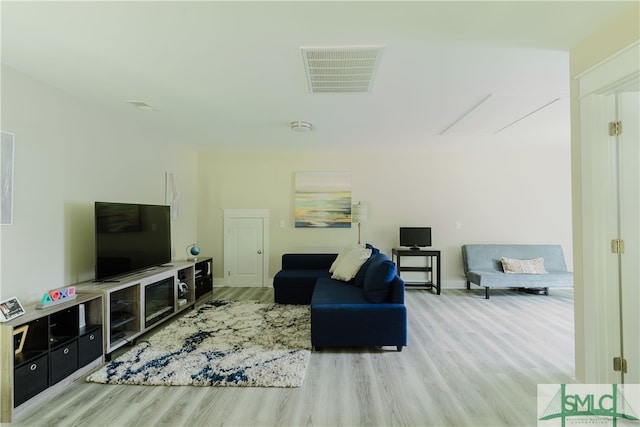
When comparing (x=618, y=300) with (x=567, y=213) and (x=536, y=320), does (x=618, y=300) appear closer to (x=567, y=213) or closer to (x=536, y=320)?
(x=536, y=320)

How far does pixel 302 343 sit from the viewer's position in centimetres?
297

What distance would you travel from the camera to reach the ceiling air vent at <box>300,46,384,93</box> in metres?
2.11

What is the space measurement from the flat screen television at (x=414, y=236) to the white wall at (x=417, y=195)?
248mm

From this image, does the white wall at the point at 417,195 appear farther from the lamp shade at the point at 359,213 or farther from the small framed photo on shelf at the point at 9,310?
the small framed photo on shelf at the point at 9,310

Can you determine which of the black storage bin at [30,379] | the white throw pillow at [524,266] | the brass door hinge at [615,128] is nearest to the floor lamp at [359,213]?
the white throw pillow at [524,266]

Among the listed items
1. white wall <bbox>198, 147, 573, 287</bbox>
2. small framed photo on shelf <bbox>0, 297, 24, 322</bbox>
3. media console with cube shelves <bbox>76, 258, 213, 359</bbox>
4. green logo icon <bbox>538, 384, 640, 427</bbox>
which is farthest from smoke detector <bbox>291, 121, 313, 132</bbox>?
green logo icon <bbox>538, 384, 640, 427</bbox>

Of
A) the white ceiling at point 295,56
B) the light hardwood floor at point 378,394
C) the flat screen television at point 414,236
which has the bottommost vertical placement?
the light hardwood floor at point 378,394

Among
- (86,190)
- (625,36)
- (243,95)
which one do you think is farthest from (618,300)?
(86,190)

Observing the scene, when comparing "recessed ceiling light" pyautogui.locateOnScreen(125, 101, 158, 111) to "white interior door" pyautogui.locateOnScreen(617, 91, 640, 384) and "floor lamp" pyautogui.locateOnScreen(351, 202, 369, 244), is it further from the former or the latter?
"white interior door" pyautogui.locateOnScreen(617, 91, 640, 384)

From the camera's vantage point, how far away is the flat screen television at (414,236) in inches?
206

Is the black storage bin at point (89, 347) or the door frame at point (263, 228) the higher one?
the door frame at point (263, 228)

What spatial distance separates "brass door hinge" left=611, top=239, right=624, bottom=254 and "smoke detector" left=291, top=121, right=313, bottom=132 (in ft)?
10.2

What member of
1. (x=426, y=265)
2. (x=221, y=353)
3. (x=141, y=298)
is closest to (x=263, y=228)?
(x=141, y=298)

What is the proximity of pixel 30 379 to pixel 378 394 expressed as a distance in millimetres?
2434
